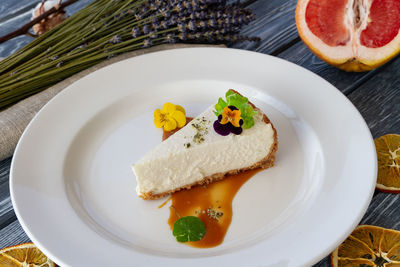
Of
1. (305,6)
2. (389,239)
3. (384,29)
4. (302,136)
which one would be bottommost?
(389,239)

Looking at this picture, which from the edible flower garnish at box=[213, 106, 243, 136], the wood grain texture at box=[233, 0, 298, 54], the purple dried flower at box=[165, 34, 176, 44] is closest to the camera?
the edible flower garnish at box=[213, 106, 243, 136]

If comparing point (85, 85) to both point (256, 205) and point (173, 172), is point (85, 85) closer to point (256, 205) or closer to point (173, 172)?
point (173, 172)

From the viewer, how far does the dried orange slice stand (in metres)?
1.50

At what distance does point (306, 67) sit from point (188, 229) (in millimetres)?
1399

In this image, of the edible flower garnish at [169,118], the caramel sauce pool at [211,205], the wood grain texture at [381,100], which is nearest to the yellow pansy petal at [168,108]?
the edible flower garnish at [169,118]

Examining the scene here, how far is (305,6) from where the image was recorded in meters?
2.29

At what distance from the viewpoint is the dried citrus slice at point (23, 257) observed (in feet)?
5.24

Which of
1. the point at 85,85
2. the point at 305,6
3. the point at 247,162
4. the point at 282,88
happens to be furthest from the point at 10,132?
the point at 305,6

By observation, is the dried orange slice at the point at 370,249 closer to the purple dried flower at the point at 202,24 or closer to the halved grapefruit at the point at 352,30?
the halved grapefruit at the point at 352,30

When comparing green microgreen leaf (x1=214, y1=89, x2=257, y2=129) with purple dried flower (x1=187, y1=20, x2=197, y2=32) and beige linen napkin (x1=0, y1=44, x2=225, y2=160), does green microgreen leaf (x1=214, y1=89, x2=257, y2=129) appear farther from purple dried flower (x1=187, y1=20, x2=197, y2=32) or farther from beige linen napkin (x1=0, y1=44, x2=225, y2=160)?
beige linen napkin (x1=0, y1=44, x2=225, y2=160)

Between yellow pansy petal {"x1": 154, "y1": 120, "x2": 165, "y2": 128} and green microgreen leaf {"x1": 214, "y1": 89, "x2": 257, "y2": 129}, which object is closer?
green microgreen leaf {"x1": 214, "y1": 89, "x2": 257, "y2": 129}

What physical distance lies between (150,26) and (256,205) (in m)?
1.33

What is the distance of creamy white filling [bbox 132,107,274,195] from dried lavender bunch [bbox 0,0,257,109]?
2.53 feet

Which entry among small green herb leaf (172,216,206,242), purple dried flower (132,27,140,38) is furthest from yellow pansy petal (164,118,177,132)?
purple dried flower (132,27,140,38)
